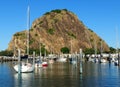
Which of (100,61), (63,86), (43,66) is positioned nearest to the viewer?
(63,86)

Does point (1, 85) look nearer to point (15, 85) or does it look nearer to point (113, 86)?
point (15, 85)

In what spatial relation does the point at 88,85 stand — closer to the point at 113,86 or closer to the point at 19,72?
the point at 113,86

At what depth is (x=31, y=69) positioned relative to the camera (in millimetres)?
101812

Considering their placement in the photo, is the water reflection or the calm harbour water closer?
the water reflection

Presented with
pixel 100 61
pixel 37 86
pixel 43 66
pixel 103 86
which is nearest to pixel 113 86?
pixel 103 86

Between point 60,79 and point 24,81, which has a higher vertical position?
point 60,79

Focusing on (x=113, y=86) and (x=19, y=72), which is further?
(x=19, y=72)

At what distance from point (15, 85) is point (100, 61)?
12915 cm

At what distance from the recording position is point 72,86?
6350 cm

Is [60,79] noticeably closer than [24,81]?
No

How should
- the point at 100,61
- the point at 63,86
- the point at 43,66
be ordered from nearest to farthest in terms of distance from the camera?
1. the point at 63,86
2. the point at 43,66
3. the point at 100,61

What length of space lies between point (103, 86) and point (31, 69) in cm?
4026

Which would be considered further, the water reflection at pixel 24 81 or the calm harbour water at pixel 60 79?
the calm harbour water at pixel 60 79

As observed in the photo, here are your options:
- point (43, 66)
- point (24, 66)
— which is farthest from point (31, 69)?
point (43, 66)
